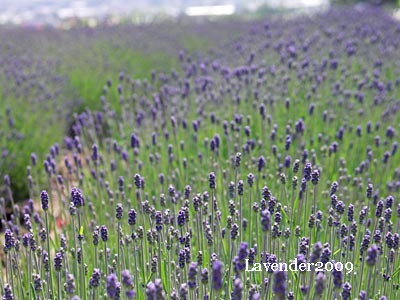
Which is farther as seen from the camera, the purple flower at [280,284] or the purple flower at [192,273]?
the purple flower at [192,273]

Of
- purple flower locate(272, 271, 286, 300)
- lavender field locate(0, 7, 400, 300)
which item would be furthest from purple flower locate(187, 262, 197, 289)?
purple flower locate(272, 271, 286, 300)

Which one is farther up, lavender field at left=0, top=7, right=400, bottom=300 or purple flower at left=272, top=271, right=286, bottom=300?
purple flower at left=272, top=271, right=286, bottom=300

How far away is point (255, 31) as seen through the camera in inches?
309

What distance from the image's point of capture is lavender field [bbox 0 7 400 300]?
2164 millimetres

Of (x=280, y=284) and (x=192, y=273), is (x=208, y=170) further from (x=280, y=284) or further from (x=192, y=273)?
(x=280, y=284)

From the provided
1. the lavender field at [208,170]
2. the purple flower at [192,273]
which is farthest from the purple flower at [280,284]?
the purple flower at [192,273]

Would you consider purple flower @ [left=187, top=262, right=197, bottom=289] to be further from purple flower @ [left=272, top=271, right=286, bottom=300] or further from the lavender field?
purple flower @ [left=272, top=271, right=286, bottom=300]

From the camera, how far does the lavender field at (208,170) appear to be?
2164 millimetres

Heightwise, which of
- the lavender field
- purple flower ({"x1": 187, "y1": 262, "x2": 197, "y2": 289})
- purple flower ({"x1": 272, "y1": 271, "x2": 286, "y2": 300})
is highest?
purple flower ({"x1": 272, "y1": 271, "x2": 286, "y2": 300})

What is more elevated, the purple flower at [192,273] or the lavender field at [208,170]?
the purple flower at [192,273]

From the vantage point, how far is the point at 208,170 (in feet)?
12.0

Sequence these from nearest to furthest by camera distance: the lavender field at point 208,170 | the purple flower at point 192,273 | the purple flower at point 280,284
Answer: the purple flower at point 280,284
the purple flower at point 192,273
the lavender field at point 208,170

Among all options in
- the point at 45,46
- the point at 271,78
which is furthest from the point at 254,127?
the point at 45,46

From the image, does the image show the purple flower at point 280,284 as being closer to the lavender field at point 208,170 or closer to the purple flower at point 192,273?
the lavender field at point 208,170
